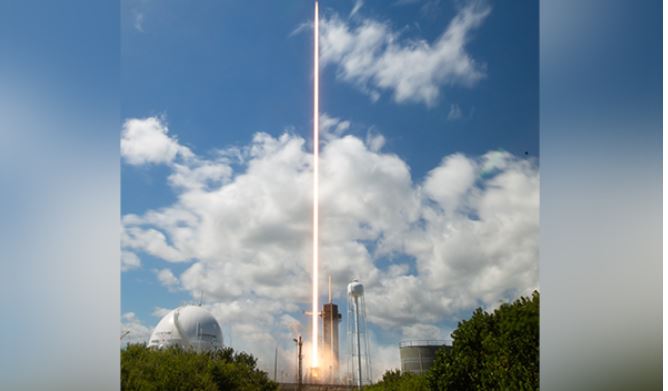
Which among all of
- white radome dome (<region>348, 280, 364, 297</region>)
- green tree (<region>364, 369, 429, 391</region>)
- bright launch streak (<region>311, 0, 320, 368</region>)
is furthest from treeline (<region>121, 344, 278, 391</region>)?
white radome dome (<region>348, 280, 364, 297</region>)

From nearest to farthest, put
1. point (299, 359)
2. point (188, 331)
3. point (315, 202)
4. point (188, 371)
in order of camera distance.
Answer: point (315, 202)
point (299, 359)
point (188, 371)
point (188, 331)

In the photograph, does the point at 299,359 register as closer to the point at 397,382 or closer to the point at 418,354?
the point at 397,382

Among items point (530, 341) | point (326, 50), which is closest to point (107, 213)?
point (326, 50)

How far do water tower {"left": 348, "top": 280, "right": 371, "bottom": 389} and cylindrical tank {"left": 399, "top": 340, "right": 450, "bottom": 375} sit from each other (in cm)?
43

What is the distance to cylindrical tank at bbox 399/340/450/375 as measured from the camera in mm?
8500

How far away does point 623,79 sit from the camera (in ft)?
15.4

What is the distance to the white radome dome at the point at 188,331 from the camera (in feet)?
31.4

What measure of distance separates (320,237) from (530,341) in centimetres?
250

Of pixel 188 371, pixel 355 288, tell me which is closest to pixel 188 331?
pixel 188 371

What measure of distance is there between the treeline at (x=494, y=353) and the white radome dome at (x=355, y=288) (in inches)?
46.1

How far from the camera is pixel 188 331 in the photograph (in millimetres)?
10086

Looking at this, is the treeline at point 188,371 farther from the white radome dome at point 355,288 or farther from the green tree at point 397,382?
the white radome dome at point 355,288

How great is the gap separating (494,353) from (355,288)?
1844mm

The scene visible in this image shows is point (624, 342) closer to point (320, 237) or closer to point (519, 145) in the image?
point (519, 145)
